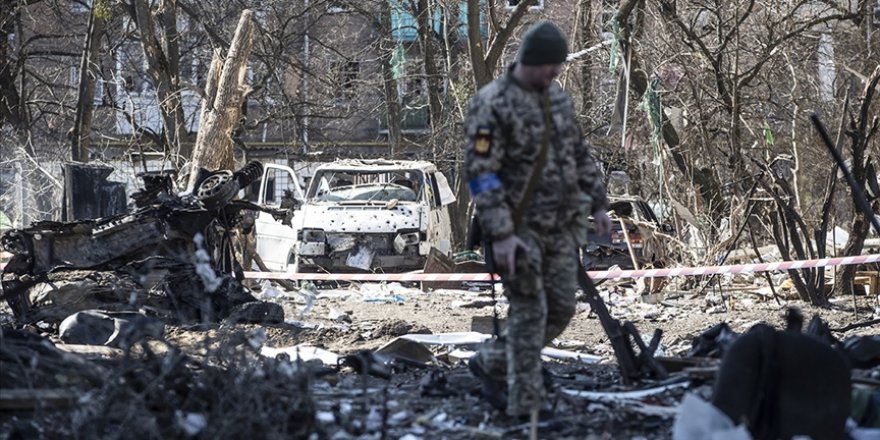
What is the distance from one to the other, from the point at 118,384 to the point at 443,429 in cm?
141

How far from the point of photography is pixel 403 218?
56.6ft

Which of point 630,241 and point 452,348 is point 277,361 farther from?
point 630,241

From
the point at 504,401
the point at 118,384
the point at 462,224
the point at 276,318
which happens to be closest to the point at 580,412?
the point at 504,401

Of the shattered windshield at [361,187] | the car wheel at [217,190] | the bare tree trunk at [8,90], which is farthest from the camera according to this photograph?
the bare tree trunk at [8,90]

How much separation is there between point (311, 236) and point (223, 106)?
221 centimetres

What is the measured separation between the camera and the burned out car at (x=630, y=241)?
15148 mm

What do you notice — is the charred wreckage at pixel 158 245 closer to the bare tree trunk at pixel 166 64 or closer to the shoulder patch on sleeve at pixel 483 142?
the shoulder patch on sleeve at pixel 483 142

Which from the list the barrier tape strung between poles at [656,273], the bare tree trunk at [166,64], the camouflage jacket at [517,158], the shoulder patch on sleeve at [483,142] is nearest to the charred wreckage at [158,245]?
the barrier tape strung between poles at [656,273]

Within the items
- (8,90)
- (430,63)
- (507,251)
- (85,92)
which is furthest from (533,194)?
(8,90)

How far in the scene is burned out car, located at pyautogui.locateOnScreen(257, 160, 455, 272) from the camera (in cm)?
1709

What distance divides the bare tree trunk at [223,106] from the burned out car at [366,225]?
1390mm

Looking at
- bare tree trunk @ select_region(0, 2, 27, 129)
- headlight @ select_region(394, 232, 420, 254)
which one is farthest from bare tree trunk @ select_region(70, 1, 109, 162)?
headlight @ select_region(394, 232, 420, 254)

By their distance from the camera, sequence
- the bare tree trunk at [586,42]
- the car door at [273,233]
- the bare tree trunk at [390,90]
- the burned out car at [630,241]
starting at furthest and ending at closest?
1. the bare tree trunk at [390,90]
2. the bare tree trunk at [586,42]
3. the car door at [273,233]
4. the burned out car at [630,241]

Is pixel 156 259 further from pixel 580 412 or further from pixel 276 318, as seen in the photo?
pixel 580 412
